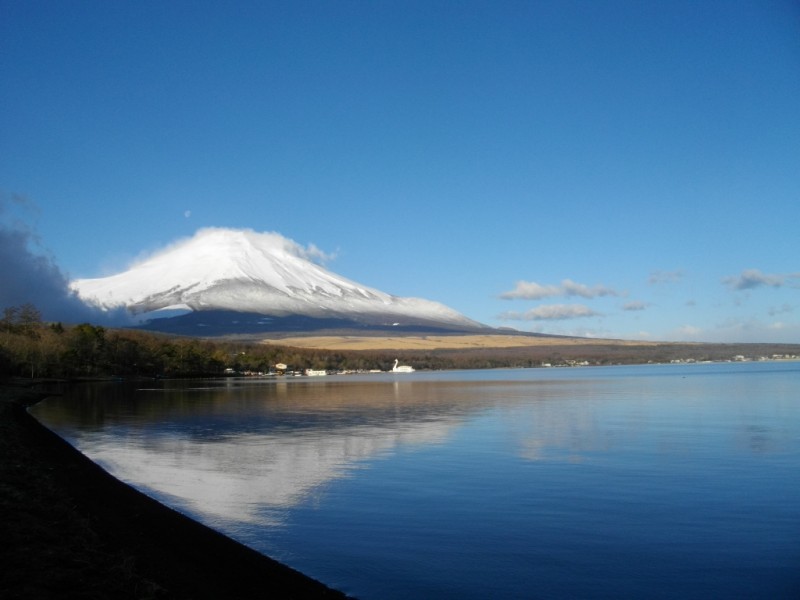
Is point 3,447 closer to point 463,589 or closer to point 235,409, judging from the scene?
point 463,589

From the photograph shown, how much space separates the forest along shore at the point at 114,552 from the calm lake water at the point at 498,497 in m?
0.79

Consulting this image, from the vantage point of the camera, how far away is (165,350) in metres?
111

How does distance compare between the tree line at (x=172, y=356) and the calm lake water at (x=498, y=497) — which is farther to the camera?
the tree line at (x=172, y=356)

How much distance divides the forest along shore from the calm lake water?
791mm

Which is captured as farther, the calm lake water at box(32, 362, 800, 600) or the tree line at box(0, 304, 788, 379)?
the tree line at box(0, 304, 788, 379)

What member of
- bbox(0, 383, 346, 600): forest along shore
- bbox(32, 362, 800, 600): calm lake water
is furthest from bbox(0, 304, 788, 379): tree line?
bbox(0, 383, 346, 600): forest along shore

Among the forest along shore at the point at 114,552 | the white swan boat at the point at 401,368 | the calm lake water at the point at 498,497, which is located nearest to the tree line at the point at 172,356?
the white swan boat at the point at 401,368

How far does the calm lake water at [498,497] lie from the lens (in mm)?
10281

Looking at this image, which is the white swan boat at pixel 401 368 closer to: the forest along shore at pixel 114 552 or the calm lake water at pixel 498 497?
the calm lake water at pixel 498 497

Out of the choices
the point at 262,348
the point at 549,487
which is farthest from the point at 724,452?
the point at 262,348

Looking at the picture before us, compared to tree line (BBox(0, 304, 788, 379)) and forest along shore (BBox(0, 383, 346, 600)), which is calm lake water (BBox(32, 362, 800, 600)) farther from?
tree line (BBox(0, 304, 788, 379))

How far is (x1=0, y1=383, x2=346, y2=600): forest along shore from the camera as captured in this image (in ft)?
28.0

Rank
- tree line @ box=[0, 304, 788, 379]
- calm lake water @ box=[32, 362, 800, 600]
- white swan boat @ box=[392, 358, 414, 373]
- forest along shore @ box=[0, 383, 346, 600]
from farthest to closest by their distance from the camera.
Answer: white swan boat @ box=[392, 358, 414, 373], tree line @ box=[0, 304, 788, 379], calm lake water @ box=[32, 362, 800, 600], forest along shore @ box=[0, 383, 346, 600]

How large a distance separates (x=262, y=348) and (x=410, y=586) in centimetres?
15099
